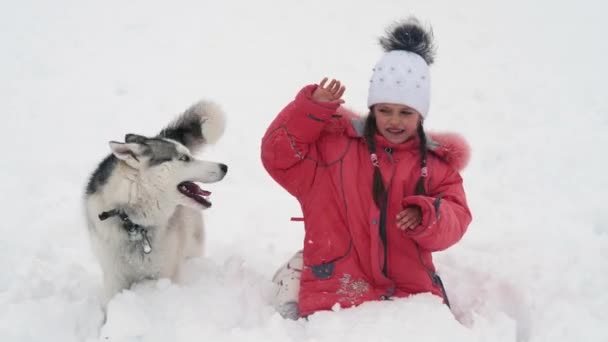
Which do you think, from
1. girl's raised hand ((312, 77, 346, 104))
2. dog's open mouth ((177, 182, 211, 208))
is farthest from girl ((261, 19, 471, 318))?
dog's open mouth ((177, 182, 211, 208))

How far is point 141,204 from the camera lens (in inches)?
107

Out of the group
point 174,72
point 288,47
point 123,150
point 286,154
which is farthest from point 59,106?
point 286,154

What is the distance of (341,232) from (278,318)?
60 centimetres

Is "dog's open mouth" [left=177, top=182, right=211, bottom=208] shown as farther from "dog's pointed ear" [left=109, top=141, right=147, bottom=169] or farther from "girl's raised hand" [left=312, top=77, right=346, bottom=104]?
"girl's raised hand" [left=312, top=77, right=346, bottom=104]

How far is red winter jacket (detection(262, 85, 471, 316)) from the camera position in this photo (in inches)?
105

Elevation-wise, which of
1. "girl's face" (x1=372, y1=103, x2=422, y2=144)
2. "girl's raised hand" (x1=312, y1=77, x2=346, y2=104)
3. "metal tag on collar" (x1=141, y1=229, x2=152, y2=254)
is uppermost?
"girl's raised hand" (x1=312, y1=77, x2=346, y2=104)

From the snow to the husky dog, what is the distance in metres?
0.16

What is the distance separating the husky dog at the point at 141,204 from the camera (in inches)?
107

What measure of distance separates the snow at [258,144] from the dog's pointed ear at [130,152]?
770mm

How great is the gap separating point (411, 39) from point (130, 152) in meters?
1.68

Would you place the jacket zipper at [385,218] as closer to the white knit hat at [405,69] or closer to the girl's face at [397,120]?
the girl's face at [397,120]

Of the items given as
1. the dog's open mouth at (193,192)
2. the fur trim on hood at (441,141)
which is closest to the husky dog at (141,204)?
the dog's open mouth at (193,192)

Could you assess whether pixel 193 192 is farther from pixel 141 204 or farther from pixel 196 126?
pixel 196 126

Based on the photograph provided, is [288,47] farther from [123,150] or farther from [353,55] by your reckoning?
[123,150]
